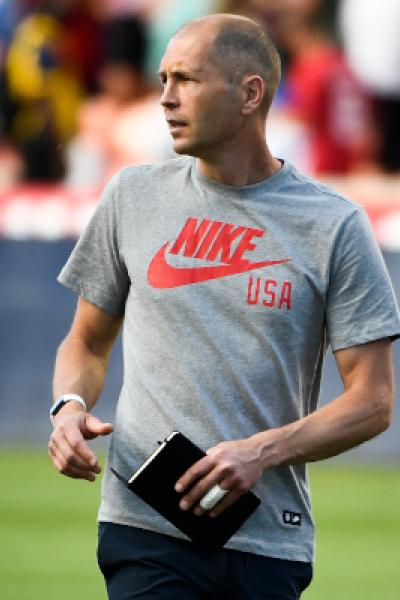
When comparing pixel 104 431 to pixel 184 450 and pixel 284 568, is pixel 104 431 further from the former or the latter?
pixel 284 568

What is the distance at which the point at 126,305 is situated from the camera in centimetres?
514

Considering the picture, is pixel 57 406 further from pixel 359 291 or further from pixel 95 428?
pixel 359 291

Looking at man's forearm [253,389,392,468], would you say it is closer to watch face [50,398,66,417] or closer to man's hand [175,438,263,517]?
man's hand [175,438,263,517]

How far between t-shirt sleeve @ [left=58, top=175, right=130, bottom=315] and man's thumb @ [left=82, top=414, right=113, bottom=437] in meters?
0.47

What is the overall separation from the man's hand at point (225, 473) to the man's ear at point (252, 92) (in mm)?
1003

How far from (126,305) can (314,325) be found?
0.58 metres

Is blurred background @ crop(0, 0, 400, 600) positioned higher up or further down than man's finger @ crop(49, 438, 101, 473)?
further down

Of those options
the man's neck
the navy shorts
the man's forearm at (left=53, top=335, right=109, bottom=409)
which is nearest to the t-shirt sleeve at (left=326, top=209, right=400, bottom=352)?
the man's neck

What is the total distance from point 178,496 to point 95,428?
30 cm

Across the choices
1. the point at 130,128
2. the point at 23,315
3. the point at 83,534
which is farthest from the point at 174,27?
the point at 83,534

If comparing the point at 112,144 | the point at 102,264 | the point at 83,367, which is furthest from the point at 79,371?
the point at 112,144

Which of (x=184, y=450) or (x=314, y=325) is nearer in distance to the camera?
(x=184, y=450)

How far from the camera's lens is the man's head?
16.1ft

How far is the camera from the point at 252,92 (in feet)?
16.5
